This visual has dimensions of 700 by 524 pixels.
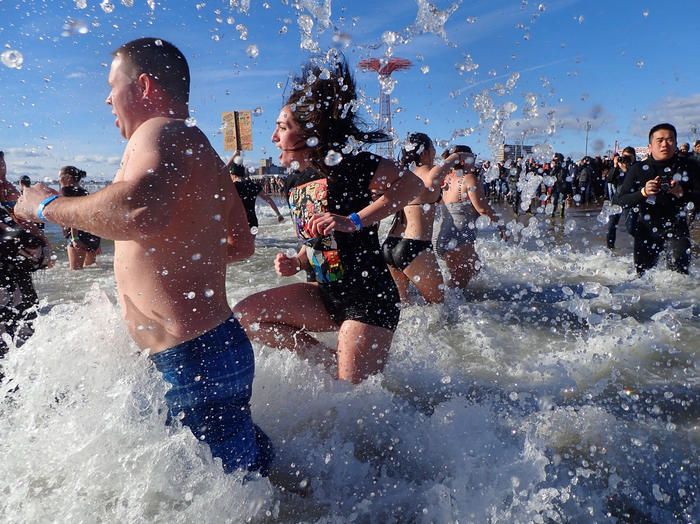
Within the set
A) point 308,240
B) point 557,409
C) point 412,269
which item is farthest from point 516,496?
point 412,269

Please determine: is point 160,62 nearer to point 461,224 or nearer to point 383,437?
point 383,437

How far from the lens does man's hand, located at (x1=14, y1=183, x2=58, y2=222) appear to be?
1.57 metres

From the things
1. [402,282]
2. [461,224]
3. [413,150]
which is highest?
[413,150]

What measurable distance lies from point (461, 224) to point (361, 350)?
341 centimetres

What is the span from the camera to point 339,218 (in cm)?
238

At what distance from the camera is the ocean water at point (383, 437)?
5.89 ft

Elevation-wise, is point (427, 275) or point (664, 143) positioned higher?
point (664, 143)

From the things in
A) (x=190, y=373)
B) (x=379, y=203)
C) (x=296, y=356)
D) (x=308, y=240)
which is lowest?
(x=296, y=356)

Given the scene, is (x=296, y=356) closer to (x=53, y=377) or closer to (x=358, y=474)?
(x=358, y=474)

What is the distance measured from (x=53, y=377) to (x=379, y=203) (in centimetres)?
171

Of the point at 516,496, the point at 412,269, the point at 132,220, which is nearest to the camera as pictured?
the point at 132,220

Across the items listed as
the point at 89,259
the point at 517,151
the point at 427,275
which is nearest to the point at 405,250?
the point at 427,275

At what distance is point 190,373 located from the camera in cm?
162

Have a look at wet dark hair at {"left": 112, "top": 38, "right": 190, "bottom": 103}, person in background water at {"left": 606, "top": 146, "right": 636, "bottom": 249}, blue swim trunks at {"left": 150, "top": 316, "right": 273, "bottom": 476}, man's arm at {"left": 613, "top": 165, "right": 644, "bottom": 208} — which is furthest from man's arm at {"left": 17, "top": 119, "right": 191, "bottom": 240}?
person in background water at {"left": 606, "top": 146, "right": 636, "bottom": 249}
